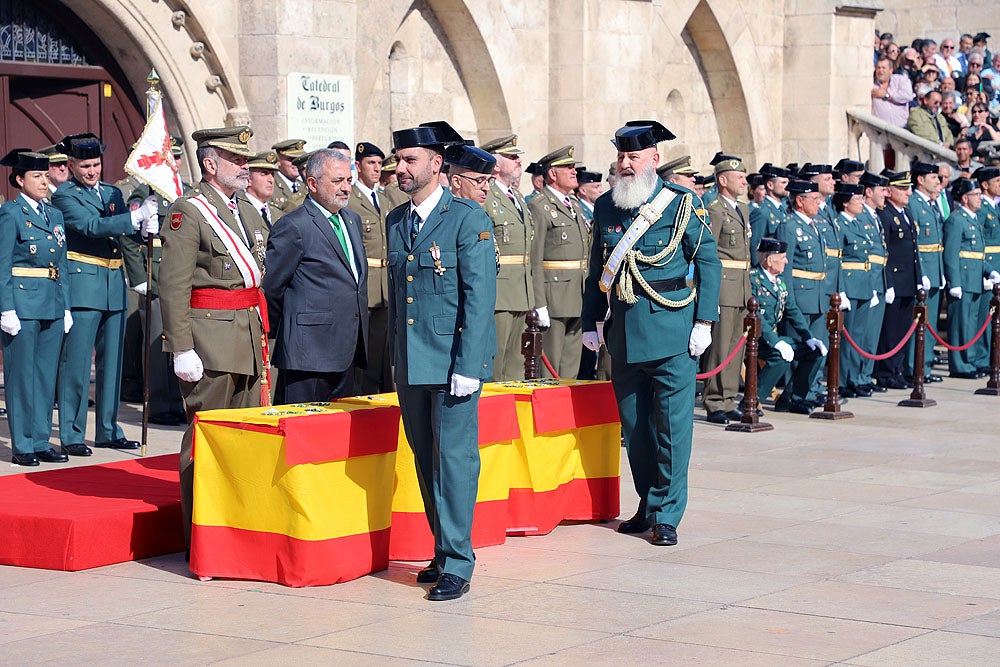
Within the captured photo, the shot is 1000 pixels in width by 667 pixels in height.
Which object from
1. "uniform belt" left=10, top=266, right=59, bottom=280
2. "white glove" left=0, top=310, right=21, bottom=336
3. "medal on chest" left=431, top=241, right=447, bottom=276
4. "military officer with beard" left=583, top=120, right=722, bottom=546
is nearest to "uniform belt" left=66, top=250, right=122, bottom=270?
"uniform belt" left=10, top=266, right=59, bottom=280

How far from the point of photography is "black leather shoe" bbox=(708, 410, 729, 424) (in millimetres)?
12148

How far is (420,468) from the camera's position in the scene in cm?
691

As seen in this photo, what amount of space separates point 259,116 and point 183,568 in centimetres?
724

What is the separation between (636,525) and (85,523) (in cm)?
254

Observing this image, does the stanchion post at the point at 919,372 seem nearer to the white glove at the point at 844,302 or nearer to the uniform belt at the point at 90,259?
the white glove at the point at 844,302

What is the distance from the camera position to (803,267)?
1296 cm

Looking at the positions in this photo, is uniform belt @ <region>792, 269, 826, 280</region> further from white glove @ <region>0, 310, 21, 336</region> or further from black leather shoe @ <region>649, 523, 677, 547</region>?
white glove @ <region>0, 310, 21, 336</region>

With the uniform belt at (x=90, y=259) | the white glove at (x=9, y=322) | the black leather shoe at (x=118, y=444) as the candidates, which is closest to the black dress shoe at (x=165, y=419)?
the black leather shoe at (x=118, y=444)

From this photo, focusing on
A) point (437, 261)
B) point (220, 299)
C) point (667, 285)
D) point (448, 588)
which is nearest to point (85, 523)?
point (220, 299)

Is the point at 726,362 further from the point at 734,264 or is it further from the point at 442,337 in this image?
the point at 442,337

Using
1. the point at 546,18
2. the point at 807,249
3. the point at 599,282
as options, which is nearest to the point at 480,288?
the point at 599,282

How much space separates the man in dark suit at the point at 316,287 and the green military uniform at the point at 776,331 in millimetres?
5072

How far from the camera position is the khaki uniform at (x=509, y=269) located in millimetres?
11484

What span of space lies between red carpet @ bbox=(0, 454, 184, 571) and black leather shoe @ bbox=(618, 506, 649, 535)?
2.06 m
